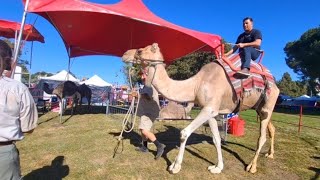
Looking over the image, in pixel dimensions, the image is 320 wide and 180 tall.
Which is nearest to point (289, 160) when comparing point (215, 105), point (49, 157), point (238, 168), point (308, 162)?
point (308, 162)

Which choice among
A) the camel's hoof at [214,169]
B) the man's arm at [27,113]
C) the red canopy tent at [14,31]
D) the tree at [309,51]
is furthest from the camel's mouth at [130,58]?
the tree at [309,51]

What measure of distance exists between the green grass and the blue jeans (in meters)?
2.02

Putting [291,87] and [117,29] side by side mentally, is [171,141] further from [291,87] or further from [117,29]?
[291,87]

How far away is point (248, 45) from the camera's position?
6.62m

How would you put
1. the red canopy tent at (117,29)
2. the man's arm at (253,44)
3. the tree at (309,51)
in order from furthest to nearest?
the tree at (309,51) → the red canopy tent at (117,29) → the man's arm at (253,44)

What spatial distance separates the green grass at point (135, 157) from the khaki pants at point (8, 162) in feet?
8.75

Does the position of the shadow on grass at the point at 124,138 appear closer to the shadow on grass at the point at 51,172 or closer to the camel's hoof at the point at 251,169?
the shadow on grass at the point at 51,172

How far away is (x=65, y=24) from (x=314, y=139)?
8.20 m

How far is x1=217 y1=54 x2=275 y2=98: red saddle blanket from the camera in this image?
641cm

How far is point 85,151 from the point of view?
23.6 ft

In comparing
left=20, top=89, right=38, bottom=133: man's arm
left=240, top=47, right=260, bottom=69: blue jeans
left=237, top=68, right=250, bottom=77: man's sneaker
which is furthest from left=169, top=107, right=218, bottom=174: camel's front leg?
left=20, top=89, right=38, bottom=133: man's arm

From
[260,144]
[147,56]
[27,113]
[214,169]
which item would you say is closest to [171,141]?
[260,144]

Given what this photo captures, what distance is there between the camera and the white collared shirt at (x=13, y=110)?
2.82 m

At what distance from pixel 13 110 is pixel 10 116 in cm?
6
